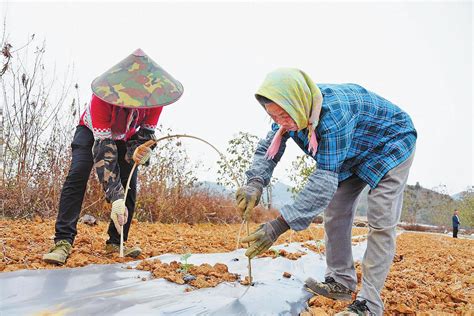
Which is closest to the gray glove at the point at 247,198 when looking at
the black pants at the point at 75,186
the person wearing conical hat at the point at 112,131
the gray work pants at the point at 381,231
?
the gray work pants at the point at 381,231

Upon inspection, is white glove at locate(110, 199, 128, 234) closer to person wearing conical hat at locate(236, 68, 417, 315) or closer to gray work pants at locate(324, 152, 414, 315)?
person wearing conical hat at locate(236, 68, 417, 315)

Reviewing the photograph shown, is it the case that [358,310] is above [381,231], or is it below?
below

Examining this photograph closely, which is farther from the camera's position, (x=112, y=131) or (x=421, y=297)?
(x=112, y=131)

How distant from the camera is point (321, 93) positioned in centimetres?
161

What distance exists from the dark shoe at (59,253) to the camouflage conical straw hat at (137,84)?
2.64 feet

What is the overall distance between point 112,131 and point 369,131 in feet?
4.47

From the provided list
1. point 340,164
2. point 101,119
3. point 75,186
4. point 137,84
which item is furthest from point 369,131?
point 75,186

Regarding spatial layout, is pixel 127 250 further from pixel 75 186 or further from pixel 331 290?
pixel 331 290

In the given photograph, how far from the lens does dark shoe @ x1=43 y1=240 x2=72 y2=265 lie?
6.50 feet

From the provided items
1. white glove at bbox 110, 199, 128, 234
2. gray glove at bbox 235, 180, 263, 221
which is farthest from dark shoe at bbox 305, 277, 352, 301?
white glove at bbox 110, 199, 128, 234

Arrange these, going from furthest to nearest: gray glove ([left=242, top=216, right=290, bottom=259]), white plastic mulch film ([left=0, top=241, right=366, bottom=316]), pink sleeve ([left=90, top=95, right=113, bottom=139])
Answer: pink sleeve ([left=90, top=95, right=113, bottom=139]) → gray glove ([left=242, top=216, right=290, bottom=259]) → white plastic mulch film ([left=0, top=241, right=366, bottom=316])

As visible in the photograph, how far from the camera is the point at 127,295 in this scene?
1.59 meters

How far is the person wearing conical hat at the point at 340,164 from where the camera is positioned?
1.50m

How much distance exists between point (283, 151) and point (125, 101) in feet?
2.72
